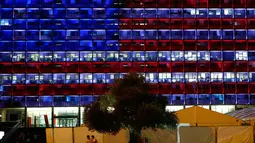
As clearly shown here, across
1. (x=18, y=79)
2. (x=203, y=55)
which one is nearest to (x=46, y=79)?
(x=18, y=79)

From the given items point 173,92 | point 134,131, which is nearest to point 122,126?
point 134,131

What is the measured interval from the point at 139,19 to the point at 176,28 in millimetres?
8229

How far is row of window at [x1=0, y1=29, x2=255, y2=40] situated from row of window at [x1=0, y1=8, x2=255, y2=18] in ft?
10.7

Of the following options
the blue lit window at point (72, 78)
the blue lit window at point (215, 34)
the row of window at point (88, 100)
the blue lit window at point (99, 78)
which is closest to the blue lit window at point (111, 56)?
the blue lit window at point (99, 78)

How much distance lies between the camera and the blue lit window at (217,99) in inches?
4665

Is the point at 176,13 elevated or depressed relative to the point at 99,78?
elevated

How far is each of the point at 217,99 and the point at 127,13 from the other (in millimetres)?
26830

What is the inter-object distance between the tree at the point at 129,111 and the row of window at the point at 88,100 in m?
87.0

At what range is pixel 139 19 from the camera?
119 m

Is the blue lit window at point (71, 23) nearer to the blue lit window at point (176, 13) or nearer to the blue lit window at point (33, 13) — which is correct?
the blue lit window at point (33, 13)

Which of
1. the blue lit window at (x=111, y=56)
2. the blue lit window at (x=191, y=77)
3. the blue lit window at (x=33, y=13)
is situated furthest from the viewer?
the blue lit window at (x=191, y=77)

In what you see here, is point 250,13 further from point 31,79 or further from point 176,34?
point 31,79

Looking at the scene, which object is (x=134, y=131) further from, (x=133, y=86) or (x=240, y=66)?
(x=240, y=66)

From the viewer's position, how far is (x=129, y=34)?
119 meters
